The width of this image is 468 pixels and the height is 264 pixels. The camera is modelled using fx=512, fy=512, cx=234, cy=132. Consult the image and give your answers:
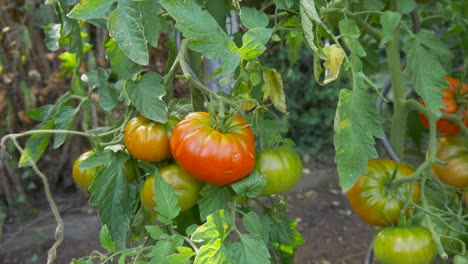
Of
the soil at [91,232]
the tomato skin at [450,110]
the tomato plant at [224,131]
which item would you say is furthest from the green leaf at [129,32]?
the soil at [91,232]

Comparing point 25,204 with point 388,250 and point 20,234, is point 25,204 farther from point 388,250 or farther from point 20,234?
point 388,250

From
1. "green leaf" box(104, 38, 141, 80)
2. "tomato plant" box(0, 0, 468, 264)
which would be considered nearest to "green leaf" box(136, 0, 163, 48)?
"tomato plant" box(0, 0, 468, 264)

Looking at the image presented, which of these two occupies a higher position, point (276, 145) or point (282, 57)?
point (276, 145)

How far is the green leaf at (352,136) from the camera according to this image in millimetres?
659

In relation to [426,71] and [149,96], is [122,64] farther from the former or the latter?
[426,71]

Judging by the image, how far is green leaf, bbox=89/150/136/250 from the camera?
75 centimetres

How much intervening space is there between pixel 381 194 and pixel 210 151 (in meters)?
0.39

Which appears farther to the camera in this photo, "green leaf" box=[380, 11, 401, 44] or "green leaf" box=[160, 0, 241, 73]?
"green leaf" box=[380, 11, 401, 44]

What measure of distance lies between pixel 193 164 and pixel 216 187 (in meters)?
0.06

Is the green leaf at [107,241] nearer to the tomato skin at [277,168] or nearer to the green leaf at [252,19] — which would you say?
the tomato skin at [277,168]

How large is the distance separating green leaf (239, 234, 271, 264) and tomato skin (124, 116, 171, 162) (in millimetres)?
167

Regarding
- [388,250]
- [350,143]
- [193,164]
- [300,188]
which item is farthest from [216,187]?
[300,188]

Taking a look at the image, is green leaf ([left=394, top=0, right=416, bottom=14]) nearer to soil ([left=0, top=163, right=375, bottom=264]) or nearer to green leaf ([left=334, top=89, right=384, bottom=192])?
green leaf ([left=334, top=89, right=384, bottom=192])

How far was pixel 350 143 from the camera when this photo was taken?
2.17 ft
